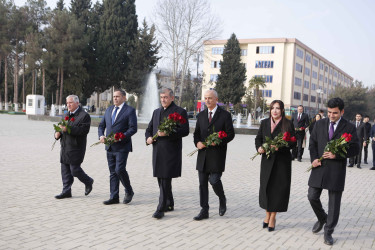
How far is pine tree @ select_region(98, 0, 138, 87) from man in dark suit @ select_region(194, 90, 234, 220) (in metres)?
45.2

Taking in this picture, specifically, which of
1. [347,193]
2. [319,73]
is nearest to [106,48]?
[347,193]

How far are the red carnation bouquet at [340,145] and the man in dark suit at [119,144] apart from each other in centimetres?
317

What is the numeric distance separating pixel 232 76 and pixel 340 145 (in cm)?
6038

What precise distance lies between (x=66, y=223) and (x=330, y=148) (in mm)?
3754

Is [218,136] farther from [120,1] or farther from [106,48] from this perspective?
[120,1]

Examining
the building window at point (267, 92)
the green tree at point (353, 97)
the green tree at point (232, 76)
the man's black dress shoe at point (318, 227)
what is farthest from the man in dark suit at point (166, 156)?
the building window at point (267, 92)

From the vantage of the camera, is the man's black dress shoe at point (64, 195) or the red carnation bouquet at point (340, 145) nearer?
the red carnation bouquet at point (340, 145)

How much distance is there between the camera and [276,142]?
484 cm

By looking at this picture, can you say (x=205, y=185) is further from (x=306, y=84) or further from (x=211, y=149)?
(x=306, y=84)

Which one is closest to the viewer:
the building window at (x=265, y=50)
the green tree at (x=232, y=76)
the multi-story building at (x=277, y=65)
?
the green tree at (x=232, y=76)

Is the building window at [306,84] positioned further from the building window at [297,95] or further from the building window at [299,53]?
the building window at [299,53]

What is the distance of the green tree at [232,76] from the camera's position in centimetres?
6406

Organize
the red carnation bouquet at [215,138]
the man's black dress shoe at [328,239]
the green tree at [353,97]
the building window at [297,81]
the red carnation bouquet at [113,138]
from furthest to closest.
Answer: the building window at [297,81]
the green tree at [353,97]
the red carnation bouquet at [113,138]
the red carnation bouquet at [215,138]
the man's black dress shoe at [328,239]

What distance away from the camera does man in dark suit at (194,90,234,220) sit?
5516mm
